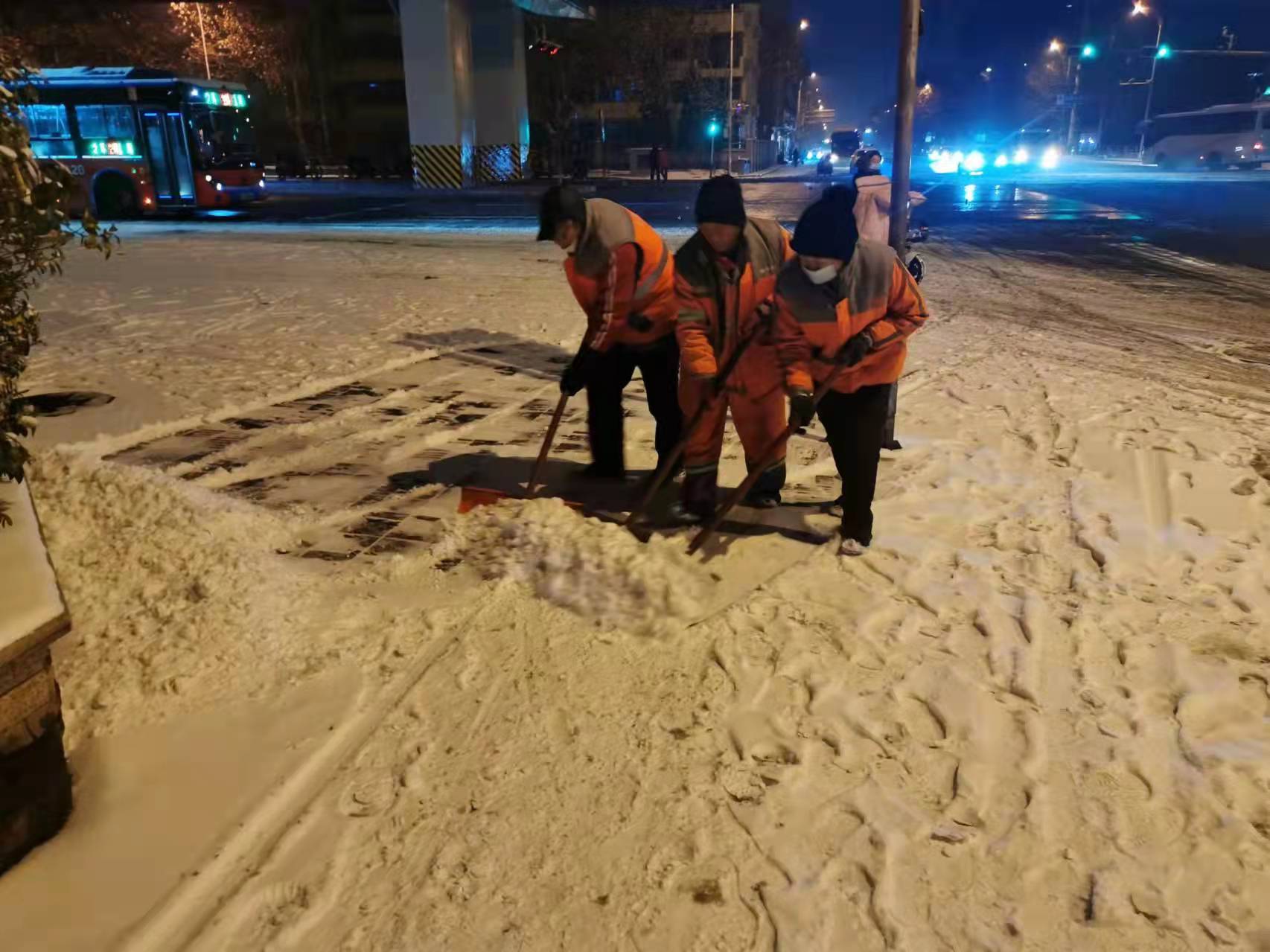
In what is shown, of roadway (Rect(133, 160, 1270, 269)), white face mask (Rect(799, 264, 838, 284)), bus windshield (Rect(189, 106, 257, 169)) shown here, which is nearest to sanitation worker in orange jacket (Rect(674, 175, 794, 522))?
white face mask (Rect(799, 264, 838, 284))

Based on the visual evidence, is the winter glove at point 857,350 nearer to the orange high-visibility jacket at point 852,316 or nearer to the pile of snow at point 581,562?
the orange high-visibility jacket at point 852,316

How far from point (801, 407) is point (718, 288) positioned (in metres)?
0.74

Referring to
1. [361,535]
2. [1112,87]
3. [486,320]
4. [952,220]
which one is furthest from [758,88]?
[361,535]

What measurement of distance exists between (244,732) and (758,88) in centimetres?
7370

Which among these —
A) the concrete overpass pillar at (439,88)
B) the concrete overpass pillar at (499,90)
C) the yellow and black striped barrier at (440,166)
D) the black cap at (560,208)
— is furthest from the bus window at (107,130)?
the black cap at (560,208)

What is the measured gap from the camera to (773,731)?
9.78 ft

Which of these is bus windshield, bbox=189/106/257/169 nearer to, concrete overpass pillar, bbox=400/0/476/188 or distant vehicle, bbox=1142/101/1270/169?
concrete overpass pillar, bbox=400/0/476/188

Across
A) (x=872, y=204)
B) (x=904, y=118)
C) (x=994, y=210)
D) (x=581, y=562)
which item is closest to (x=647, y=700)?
(x=581, y=562)

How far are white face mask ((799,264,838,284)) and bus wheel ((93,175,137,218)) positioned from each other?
2136cm

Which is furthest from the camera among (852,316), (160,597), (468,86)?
(468,86)

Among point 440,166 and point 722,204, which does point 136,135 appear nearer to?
point 440,166

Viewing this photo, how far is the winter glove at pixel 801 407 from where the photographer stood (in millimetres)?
3852

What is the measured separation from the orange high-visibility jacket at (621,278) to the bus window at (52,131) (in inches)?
801

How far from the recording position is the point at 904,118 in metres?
4.99
